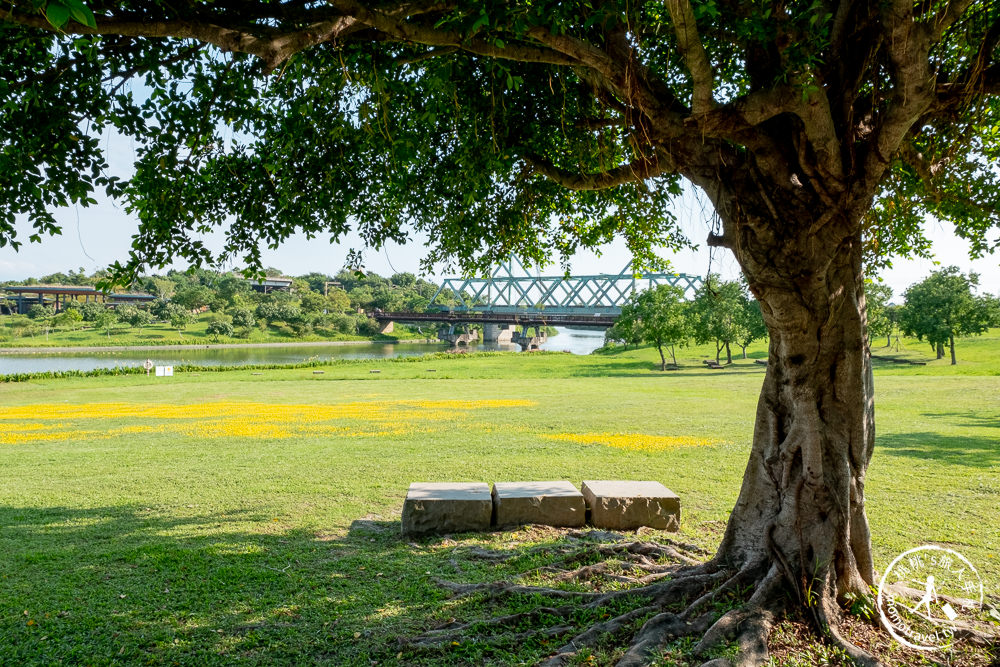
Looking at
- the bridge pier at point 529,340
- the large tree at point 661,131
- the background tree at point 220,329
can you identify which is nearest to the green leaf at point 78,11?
the large tree at point 661,131

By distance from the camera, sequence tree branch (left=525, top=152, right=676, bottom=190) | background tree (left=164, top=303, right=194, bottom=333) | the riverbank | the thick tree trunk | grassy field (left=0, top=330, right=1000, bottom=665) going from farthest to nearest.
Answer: background tree (left=164, top=303, right=194, bottom=333)
the riverbank
tree branch (left=525, top=152, right=676, bottom=190)
grassy field (left=0, top=330, right=1000, bottom=665)
the thick tree trunk

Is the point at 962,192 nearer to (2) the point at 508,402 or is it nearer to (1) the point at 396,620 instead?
(1) the point at 396,620

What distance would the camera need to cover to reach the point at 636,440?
511 inches

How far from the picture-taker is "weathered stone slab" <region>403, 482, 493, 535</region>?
21.7 feet

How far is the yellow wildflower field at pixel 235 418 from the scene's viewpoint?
48.5 feet

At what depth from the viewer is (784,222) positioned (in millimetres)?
4227

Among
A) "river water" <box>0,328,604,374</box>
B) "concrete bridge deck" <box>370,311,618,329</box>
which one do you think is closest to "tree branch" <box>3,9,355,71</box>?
"river water" <box>0,328,604,374</box>

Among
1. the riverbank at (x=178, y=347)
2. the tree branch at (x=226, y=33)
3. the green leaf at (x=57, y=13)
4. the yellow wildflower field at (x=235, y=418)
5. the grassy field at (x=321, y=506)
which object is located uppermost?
the tree branch at (x=226, y=33)

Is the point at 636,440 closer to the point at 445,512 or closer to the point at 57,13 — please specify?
the point at 445,512

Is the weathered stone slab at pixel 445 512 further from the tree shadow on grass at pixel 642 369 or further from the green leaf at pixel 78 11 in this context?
the tree shadow on grass at pixel 642 369

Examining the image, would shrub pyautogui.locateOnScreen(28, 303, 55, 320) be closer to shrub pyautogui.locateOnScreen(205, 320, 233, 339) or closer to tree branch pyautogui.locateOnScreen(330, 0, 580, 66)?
shrub pyautogui.locateOnScreen(205, 320, 233, 339)

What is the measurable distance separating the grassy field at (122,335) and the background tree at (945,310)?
236 feet

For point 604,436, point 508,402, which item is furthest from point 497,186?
point 508,402

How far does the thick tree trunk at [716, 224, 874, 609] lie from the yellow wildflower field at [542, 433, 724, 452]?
297 inches
